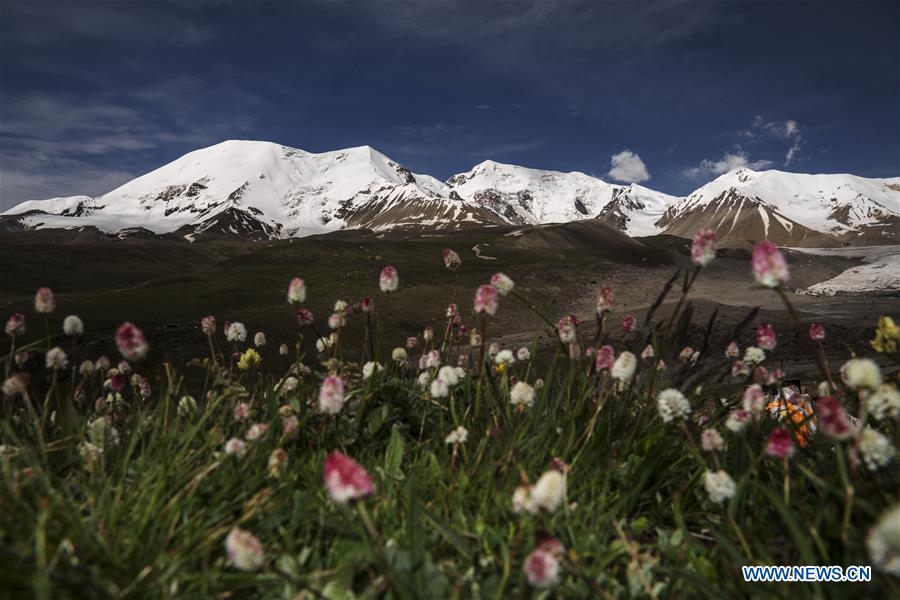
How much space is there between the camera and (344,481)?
4.98ft

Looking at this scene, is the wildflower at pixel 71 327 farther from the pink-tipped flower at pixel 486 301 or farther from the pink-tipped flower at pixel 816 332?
the pink-tipped flower at pixel 816 332

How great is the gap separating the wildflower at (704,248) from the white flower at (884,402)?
0.88 m

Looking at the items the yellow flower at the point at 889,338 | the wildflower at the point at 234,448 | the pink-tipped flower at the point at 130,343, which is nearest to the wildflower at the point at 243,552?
the wildflower at the point at 234,448

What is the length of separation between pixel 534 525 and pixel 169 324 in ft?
68.8

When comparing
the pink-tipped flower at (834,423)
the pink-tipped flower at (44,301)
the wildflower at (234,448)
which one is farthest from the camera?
the pink-tipped flower at (44,301)

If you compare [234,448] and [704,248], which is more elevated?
[704,248]

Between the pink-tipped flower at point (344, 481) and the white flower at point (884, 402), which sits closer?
the pink-tipped flower at point (344, 481)

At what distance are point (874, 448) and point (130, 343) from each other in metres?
3.18

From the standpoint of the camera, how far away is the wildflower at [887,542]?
136 centimetres

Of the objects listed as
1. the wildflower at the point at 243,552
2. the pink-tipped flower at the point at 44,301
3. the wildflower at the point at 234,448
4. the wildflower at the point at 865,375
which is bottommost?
the wildflower at the point at 234,448

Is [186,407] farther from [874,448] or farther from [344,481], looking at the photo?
[874,448]

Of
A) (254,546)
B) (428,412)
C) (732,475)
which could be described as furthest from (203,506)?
(732,475)

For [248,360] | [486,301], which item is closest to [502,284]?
[486,301]

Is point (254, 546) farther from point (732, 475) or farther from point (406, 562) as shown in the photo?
point (732, 475)
